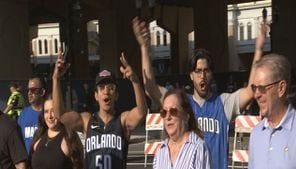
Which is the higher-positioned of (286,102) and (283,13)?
(283,13)

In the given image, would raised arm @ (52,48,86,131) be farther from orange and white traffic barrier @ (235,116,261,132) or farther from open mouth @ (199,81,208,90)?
orange and white traffic barrier @ (235,116,261,132)

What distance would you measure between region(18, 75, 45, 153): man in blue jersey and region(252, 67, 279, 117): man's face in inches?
133

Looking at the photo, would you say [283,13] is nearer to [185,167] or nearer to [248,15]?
[185,167]

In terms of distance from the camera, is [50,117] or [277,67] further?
[50,117]

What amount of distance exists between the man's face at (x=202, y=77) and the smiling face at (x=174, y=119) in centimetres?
128

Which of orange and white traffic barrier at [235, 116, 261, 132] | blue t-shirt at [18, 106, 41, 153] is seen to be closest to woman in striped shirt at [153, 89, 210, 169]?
blue t-shirt at [18, 106, 41, 153]

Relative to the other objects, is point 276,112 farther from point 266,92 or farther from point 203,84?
point 203,84

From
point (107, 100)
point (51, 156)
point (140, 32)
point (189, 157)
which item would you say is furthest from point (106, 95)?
point (189, 157)

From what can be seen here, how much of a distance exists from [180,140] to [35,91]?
302 cm

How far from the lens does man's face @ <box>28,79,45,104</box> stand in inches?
257

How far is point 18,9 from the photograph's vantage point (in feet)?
86.5

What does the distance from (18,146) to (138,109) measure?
101 cm

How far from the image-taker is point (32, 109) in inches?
271

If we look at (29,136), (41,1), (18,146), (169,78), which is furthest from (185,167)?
(41,1)
